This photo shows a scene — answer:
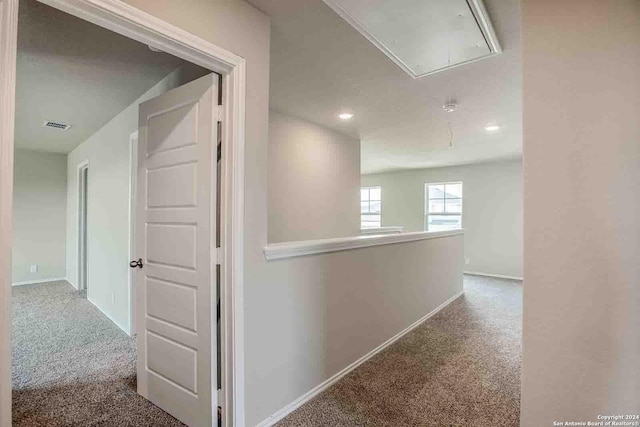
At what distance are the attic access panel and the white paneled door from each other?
35.9 inches

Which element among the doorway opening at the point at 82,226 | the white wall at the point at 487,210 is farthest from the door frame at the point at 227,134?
the white wall at the point at 487,210

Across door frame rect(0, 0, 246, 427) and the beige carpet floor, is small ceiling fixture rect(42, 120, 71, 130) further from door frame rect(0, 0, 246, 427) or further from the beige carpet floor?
the beige carpet floor

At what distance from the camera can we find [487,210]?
6586 mm

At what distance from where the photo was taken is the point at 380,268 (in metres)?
2.74

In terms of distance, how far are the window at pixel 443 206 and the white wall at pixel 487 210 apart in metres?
0.15

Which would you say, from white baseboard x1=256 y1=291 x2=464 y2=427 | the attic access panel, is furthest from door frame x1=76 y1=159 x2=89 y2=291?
the attic access panel

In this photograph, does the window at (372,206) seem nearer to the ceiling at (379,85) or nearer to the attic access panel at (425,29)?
the ceiling at (379,85)

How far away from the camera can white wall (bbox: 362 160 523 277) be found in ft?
20.4

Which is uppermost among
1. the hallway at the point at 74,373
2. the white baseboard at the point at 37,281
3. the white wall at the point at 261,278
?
the white wall at the point at 261,278

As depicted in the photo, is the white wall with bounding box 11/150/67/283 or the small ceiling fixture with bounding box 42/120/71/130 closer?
the small ceiling fixture with bounding box 42/120/71/130

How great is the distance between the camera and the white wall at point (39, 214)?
5359mm

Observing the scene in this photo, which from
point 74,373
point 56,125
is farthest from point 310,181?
point 56,125

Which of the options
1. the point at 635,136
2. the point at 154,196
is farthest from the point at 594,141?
the point at 154,196

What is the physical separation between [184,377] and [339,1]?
226cm
